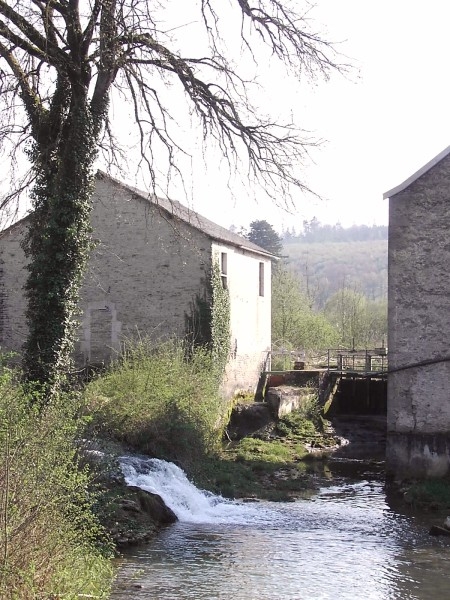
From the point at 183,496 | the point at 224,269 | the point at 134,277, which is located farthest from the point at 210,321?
the point at 183,496

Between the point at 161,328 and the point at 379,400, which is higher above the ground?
the point at 161,328

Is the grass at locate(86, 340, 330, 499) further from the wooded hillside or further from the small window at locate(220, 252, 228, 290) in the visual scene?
the wooded hillside

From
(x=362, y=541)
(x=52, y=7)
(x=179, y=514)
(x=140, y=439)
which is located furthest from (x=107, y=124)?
(x=362, y=541)

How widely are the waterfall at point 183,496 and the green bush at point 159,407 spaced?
882 mm

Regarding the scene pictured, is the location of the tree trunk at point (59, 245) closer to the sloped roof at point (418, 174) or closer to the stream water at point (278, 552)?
the stream water at point (278, 552)

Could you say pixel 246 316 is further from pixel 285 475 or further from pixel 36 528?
pixel 36 528

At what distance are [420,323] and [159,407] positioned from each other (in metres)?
6.53

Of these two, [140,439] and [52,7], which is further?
[140,439]

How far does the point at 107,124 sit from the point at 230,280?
1113 centimetres

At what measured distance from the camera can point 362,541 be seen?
1350cm

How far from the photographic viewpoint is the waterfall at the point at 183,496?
15180 mm

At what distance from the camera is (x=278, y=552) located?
12492mm

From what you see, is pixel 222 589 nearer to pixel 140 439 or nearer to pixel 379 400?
pixel 140 439

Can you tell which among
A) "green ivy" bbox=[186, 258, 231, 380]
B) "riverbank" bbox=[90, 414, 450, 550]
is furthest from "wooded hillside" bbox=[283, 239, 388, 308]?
"green ivy" bbox=[186, 258, 231, 380]
